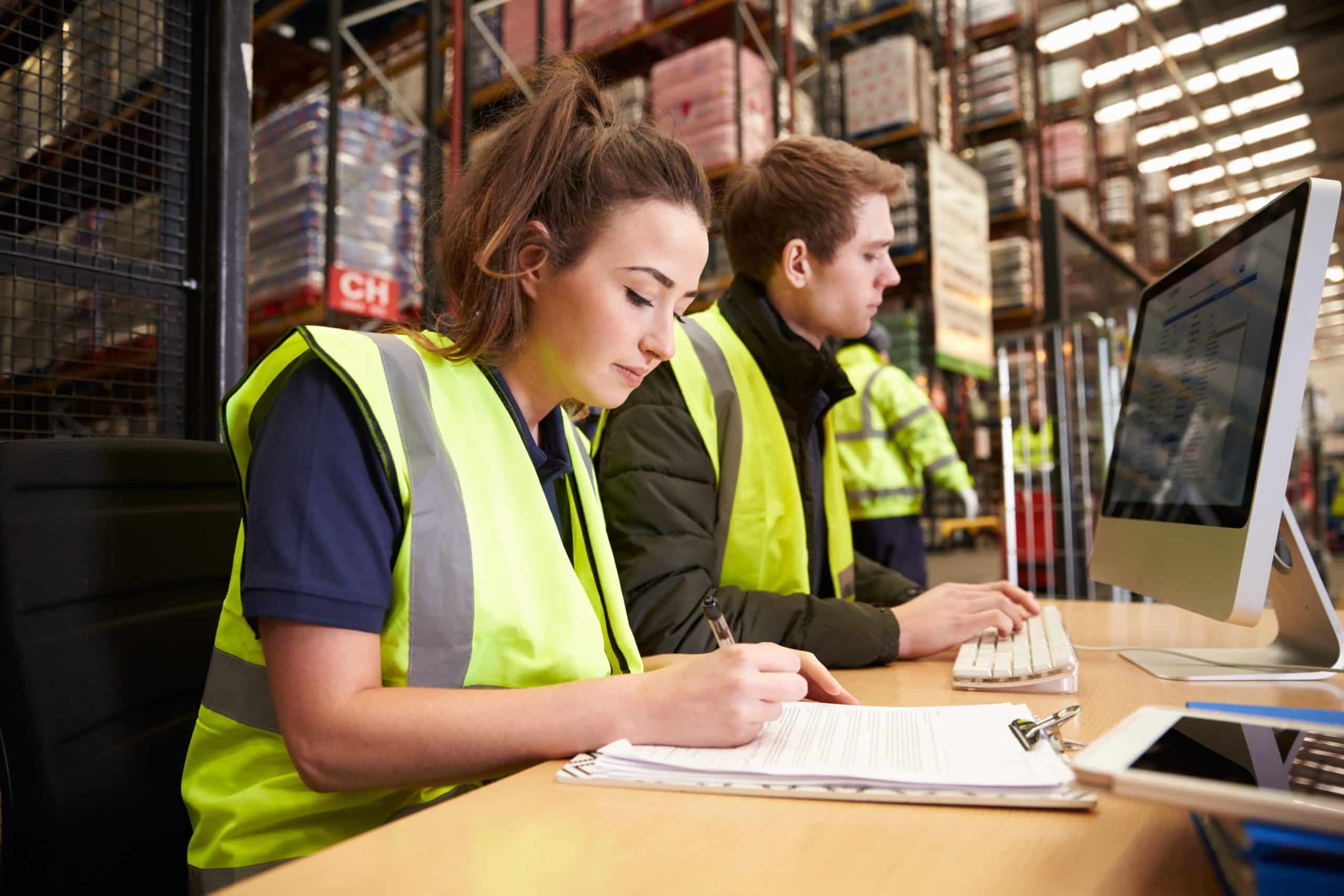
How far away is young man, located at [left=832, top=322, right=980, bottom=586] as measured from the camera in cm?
328

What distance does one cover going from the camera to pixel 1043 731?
749mm

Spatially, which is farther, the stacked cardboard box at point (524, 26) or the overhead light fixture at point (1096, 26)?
the overhead light fixture at point (1096, 26)

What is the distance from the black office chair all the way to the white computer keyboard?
85cm

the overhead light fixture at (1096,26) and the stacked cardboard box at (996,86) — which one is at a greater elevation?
the overhead light fixture at (1096,26)

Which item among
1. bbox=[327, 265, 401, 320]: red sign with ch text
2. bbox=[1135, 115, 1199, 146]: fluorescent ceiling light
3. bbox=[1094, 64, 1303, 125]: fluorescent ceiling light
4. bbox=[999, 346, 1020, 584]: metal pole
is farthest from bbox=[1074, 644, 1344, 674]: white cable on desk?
bbox=[1135, 115, 1199, 146]: fluorescent ceiling light

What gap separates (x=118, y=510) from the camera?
90 centimetres

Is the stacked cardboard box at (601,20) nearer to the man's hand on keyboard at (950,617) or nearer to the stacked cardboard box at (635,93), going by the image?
the stacked cardboard box at (635,93)

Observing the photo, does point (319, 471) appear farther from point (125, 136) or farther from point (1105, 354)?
point (1105, 354)

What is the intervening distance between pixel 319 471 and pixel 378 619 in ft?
0.43

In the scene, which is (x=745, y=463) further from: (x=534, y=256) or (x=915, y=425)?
(x=915, y=425)

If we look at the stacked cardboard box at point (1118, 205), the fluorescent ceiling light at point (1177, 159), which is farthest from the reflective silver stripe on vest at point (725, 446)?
the fluorescent ceiling light at point (1177, 159)

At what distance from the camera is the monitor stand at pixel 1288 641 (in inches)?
42.8

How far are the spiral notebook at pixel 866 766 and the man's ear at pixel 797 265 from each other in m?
1.12

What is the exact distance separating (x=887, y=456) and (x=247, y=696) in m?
2.79
